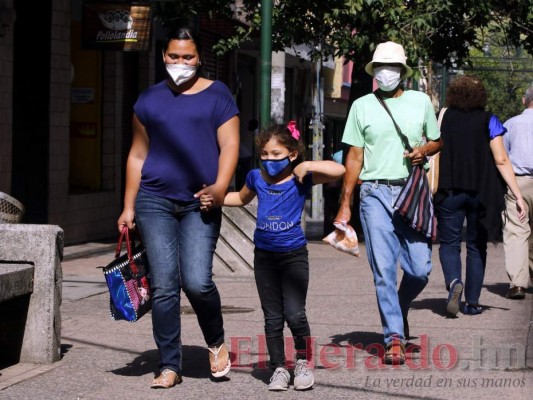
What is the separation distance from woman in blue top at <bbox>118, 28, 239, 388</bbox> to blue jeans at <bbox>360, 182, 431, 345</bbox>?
1.20 meters

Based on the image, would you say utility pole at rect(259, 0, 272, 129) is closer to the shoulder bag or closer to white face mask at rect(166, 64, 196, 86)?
the shoulder bag

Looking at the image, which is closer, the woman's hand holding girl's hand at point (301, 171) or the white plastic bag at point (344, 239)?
the woman's hand holding girl's hand at point (301, 171)

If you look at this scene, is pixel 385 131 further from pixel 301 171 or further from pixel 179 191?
pixel 179 191

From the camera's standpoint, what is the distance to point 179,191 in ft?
21.8

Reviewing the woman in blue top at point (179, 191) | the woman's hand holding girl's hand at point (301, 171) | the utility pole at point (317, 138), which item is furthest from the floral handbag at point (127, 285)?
the utility pole at point (317, 138)

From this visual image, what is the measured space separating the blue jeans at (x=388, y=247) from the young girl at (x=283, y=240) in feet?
3.05

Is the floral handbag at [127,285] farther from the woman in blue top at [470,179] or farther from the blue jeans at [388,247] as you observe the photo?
the woman in blue top at [470,179]

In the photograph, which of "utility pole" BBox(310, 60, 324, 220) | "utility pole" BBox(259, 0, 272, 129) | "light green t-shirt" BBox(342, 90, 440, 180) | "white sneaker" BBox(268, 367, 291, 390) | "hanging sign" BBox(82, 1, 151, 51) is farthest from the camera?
"utility pole" BBox(310, 60, 324, 220)

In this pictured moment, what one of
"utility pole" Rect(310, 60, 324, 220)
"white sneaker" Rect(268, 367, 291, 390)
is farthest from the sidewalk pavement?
"utility pole" Rect(310, 60, 324, 220)

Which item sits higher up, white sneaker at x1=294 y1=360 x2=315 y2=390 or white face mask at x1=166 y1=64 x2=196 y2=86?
white face mask at x1=166 y1=64 x2=196 y2=86

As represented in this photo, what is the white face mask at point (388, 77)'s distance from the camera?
759 centimetres

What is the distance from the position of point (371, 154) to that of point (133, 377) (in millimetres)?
Answer: 1928

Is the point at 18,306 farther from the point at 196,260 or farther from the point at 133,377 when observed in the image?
the point at 196,260

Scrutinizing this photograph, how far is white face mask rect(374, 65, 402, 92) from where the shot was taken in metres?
7.59
